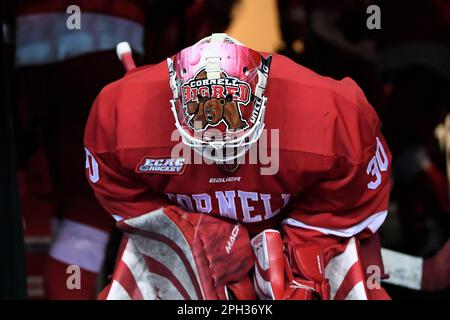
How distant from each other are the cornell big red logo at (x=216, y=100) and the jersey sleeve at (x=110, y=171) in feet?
0.77

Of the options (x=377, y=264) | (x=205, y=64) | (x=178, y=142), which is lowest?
(x=377, y=264)

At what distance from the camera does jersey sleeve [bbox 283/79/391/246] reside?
7.53 ft

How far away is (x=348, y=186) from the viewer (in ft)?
7.67

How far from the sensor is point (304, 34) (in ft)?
9.56

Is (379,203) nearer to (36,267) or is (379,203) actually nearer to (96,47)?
(96,47)

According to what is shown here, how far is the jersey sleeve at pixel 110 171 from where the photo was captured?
2.38m

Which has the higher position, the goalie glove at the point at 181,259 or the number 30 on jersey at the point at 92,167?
the number 30 on jersey at the point at 92,167

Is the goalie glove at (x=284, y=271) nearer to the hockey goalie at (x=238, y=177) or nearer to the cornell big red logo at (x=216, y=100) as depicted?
the hockey goalie at (x=238, y=177)

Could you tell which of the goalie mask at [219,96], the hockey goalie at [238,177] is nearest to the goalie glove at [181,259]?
the hockey goalie at [238,177]

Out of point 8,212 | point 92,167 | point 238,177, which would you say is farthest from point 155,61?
point 8,212

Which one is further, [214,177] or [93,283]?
[93,283]

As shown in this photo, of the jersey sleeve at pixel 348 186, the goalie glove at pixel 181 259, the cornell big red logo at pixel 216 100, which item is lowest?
the goalie glove at pixel 181 259

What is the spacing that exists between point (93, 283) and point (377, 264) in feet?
2.36
